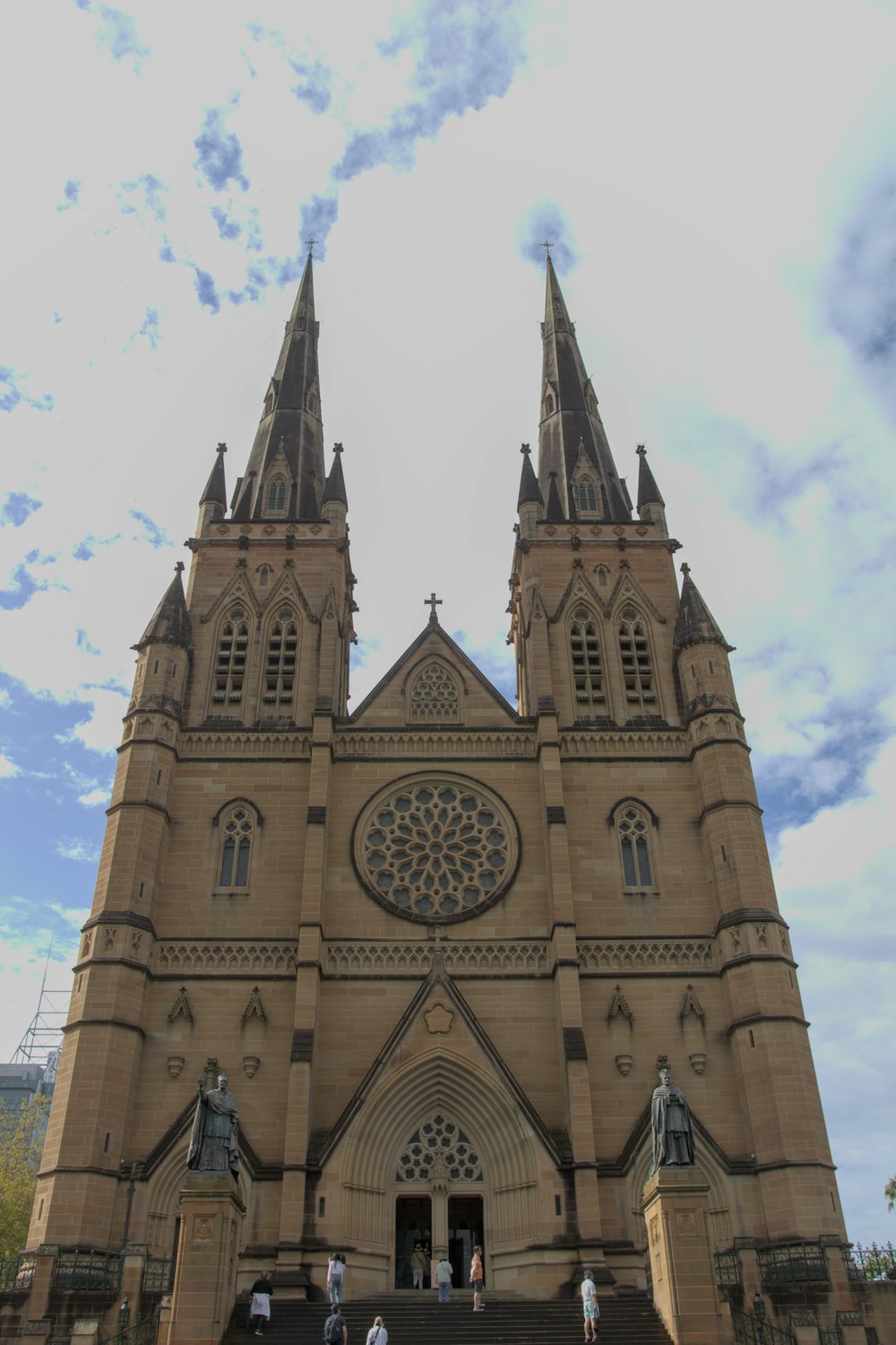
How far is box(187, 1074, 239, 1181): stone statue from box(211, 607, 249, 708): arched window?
14.3 meters

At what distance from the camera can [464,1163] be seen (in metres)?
24.5

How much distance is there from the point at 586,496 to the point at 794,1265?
23255 mm

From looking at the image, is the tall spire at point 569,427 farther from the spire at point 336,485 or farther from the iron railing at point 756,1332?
the iron railing at point 756,1332

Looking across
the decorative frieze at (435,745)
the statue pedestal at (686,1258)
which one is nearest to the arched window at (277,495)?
the decorative frieze at (435,745)

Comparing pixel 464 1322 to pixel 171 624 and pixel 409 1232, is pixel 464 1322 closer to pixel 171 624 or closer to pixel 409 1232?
pixel 409 1232

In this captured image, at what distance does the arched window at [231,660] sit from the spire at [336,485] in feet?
16.4

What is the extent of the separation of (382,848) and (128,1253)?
1069 centimetres

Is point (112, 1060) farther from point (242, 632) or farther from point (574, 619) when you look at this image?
point (574, 619)

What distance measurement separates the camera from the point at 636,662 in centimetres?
3200

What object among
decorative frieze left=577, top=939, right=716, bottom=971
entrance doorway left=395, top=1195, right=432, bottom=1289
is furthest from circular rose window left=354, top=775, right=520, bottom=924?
entrance doorway left=395, top=1195, right=432, bottom=1289

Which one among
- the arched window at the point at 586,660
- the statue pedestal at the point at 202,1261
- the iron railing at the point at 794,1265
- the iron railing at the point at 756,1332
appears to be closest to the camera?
the statue pedestal at the point at 202,1261

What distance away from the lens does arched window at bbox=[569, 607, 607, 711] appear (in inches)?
1229

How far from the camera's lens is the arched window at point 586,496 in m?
36.5

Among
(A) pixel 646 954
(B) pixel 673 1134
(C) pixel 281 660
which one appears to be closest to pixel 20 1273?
(B) pixel 673 1134
